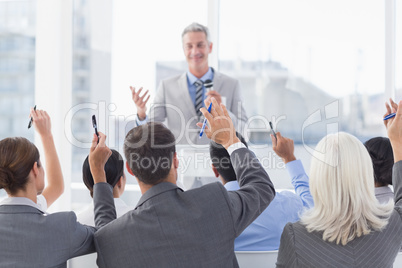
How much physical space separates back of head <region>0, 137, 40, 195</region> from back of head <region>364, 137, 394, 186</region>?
1.43 m

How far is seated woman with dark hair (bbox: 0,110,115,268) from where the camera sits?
4.25 ft

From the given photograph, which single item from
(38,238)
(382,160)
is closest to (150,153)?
(38,238)

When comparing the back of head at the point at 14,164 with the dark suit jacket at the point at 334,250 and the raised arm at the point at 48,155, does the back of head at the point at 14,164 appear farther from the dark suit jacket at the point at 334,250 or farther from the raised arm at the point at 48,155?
the dark suit jacket at the point at 334,250

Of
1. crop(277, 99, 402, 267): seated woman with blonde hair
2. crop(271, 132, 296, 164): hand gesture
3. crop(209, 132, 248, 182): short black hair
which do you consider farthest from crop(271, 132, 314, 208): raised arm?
crop(277, 99, 402, 267): seated woman with blonde hair

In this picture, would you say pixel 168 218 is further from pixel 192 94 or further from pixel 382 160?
pixel 192 94

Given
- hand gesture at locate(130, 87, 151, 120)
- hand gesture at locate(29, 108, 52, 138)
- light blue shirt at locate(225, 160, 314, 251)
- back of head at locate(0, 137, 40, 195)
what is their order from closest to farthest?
back of head at locate(0, 137, 40, 195)
light blue shirt at locate(225, 160, 314, 251)
hand gesture at locate(29, 108, 52, 138)
hand gesture at locate(130, 87, 151, 120)

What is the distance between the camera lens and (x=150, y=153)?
4.30ft

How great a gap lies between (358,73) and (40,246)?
3643 mm

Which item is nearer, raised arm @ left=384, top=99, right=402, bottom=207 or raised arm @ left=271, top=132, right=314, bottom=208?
raised arm @ left=384, top=99, right=402, bottom=207

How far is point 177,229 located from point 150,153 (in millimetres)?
246

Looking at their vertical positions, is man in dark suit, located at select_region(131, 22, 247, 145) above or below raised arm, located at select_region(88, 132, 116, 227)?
above

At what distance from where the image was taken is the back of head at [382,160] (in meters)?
1.87

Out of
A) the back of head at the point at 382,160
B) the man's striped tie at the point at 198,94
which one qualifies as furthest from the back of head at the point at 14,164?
the man's striped tie at the point at 198,94

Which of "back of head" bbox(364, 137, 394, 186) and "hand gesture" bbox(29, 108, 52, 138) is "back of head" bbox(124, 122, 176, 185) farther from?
"back of head" bbox(364, 137, 394, 186)
